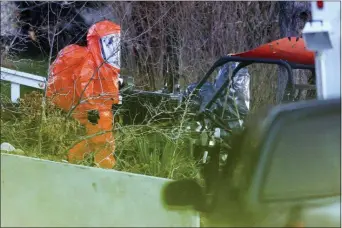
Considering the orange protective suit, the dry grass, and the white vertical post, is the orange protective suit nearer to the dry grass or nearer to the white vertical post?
the dry grass

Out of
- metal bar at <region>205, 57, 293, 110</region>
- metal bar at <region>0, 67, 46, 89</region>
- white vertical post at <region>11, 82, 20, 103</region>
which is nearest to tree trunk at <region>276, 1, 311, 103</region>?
metal bar at <region>205, 57, 293, 110</region>

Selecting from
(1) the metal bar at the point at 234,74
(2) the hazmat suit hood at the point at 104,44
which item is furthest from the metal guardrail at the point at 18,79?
(1) the metal bar at the point at 234,74

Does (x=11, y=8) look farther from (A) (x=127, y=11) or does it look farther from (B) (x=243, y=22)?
(B) (x=243, y=22)

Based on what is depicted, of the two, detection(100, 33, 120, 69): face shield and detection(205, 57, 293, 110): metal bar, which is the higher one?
detection(100, 33, 120, 69): face shield

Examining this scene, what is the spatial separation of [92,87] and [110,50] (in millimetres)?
515

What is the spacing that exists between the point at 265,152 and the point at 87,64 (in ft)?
10.7

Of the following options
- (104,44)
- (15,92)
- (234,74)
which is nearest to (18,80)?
(15,92)

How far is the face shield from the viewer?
5212mm

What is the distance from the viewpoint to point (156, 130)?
4844mm

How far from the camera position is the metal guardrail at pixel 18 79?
4.90 m

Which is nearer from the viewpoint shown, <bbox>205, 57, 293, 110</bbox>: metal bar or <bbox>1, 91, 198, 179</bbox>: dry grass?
<bbox>205, 57, 293, 110</bbox>: metal bar

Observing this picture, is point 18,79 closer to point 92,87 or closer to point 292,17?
point 92,87

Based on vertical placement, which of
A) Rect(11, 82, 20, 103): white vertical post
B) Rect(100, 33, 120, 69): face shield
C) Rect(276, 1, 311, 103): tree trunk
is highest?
Rect(276, 1, 311, 103): tree trunk

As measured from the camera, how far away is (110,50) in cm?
524
